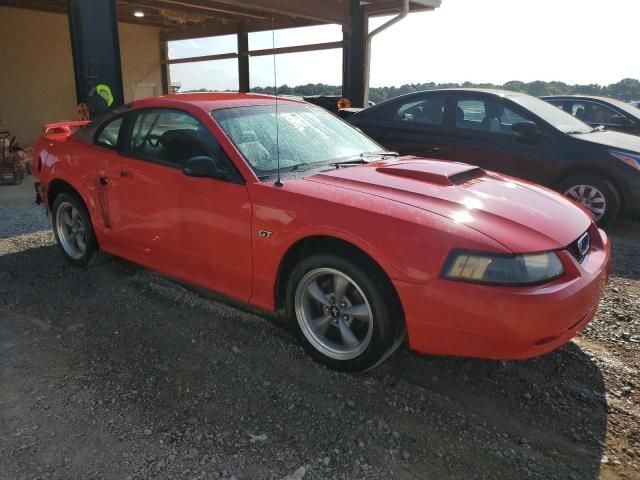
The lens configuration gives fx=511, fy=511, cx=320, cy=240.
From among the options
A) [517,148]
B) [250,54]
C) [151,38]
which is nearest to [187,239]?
[517,148]

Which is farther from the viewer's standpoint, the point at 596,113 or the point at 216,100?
the point at 596,113

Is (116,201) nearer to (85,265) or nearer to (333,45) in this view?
(85,265)

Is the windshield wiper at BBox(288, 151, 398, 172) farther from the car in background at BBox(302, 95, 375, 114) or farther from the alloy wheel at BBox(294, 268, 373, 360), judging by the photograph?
the car in background at BBox(302, 95, 375, 114)

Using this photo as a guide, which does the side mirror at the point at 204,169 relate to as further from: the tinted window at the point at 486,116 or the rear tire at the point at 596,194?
the rear tire at the point at 596,194

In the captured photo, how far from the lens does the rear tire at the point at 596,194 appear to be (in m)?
5.69

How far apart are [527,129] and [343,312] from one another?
4.02 m

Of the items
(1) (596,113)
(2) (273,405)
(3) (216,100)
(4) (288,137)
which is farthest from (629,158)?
(2) (273,405)

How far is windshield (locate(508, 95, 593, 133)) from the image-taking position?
598 centimetres

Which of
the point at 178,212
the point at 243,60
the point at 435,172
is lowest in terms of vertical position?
the point at 178,212

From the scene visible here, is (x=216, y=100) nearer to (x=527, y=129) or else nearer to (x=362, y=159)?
(x=362, y=159)

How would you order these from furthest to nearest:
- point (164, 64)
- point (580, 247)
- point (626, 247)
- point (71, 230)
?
point (164, 64)
point (626, 247)
point (71, 230)
point (580, 247)

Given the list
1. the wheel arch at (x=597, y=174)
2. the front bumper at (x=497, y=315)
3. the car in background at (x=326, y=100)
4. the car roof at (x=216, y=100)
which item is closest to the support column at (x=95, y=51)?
the car roof at (x=216, y=100)

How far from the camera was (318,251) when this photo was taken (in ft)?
9.45

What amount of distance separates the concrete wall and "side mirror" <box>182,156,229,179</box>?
10.4 m
